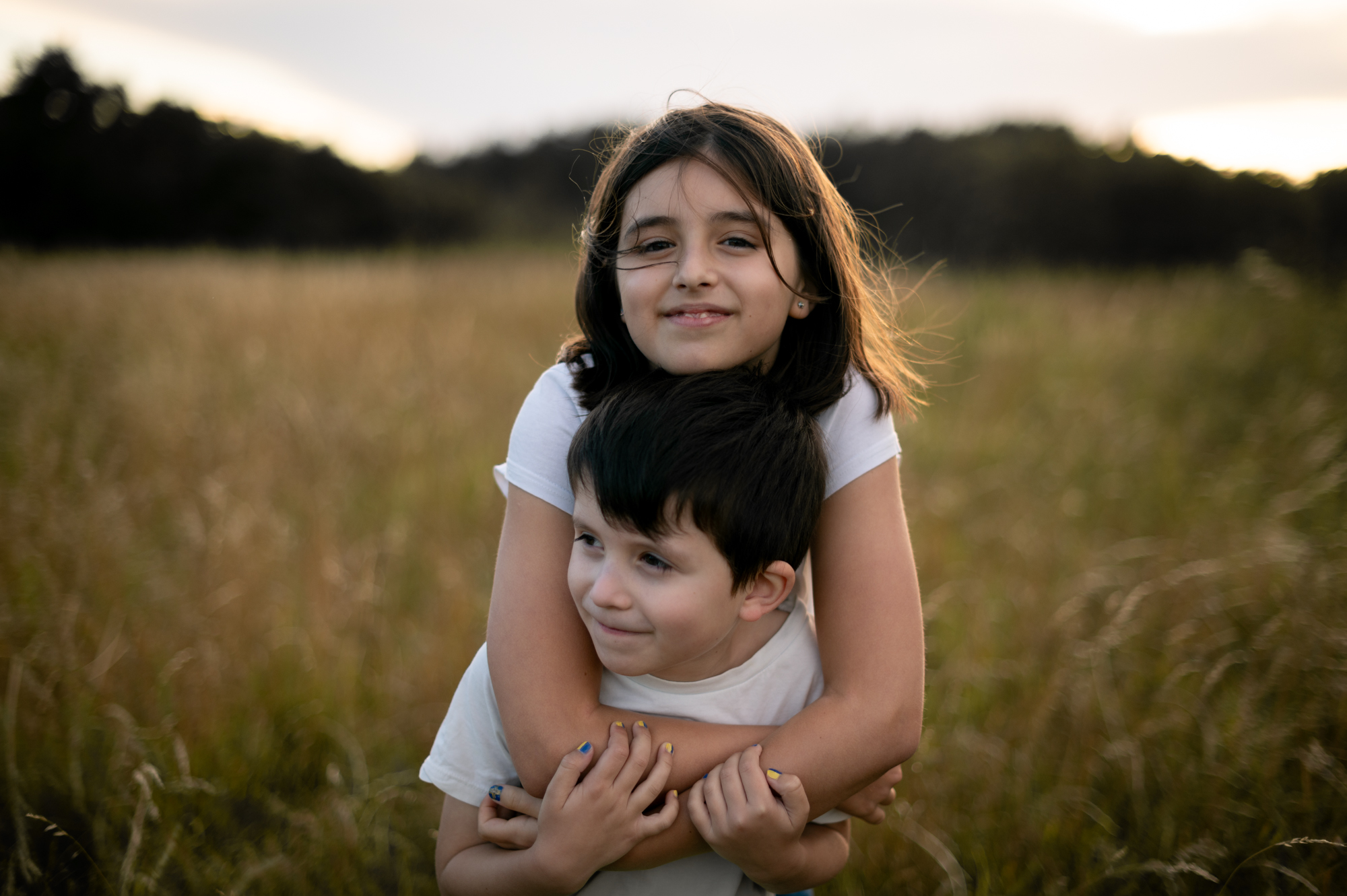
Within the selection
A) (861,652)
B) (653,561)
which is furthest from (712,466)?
(861,652)

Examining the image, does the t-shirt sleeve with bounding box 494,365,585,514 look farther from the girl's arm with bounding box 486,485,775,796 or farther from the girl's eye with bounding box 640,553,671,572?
the girl's eye with bounding box 640,553,671,572

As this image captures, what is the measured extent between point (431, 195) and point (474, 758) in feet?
60.3

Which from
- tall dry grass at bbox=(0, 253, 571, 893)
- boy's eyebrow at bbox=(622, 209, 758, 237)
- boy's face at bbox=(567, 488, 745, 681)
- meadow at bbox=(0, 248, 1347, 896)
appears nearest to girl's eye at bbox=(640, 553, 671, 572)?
boy's face at bbox=(567, 488, 745, 681)

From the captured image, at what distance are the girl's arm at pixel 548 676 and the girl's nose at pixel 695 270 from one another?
457mm

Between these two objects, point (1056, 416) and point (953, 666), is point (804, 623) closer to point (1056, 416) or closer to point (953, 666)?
point (953, 666)

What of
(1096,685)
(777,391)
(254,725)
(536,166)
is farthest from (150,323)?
(536,166)

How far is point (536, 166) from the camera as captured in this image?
19234 mm

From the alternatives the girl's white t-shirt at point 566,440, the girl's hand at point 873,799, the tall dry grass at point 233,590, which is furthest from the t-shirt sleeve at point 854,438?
the tall dry grass at point 233,590

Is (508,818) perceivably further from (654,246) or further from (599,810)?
(654,246)

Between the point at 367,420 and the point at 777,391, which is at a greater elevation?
the point at 777,391

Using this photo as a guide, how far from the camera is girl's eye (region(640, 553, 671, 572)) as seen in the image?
3.62ft

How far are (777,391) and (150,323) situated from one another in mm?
6629

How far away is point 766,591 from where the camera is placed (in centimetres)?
117

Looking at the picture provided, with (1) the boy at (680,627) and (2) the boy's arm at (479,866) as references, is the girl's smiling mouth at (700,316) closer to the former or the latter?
(1) the boy at (680,627)
